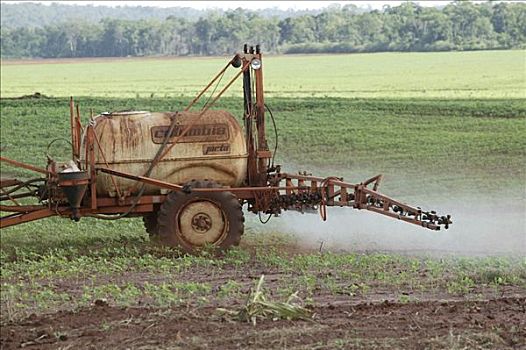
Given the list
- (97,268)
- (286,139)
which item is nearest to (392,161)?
(286,139)

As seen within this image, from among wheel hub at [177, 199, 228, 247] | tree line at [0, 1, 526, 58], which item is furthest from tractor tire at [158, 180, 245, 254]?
tree line at [0, 1, 526, 58]

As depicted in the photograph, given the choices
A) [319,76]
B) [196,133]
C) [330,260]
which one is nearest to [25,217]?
[196,133]

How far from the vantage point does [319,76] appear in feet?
176

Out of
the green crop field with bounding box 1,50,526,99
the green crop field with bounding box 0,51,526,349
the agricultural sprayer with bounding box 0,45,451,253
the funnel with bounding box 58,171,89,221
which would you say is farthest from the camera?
the green crop field with bounding box 1,50,526,99

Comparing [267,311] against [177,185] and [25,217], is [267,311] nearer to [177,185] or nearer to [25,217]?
[177,185]

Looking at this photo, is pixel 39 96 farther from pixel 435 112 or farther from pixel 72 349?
pixel 72 349

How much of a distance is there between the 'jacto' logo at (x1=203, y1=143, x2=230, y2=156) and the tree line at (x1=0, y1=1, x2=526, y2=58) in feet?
125

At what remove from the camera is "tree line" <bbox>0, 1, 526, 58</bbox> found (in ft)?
181

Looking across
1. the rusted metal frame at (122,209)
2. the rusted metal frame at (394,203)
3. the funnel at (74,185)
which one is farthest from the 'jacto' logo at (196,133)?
the rusted metal frame at (394,203)

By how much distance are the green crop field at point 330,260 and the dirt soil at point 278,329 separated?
2cm

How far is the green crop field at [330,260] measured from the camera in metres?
8.83

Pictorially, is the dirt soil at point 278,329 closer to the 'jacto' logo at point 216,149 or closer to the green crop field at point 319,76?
the 'jacto' logo at point 216,149

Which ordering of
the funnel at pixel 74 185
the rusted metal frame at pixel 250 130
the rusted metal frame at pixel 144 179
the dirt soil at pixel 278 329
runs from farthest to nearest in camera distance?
the rusted metal frame at pixel 250 130
the rusted metal frame at pixel 144 179
the funnel at pixel 74 185
the dirt soil at pixel 278 329

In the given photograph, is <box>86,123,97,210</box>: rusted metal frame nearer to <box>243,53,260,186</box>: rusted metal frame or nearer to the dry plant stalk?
<box>243,53,260,186</box>: rusted metal frame
